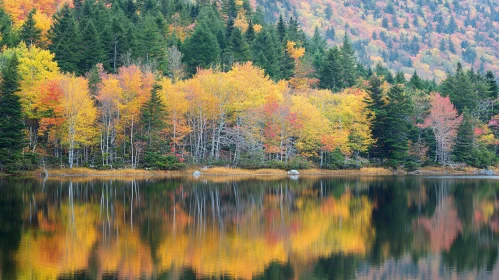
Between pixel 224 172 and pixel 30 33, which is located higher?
pixel 30 33

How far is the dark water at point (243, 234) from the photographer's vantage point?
896 inches

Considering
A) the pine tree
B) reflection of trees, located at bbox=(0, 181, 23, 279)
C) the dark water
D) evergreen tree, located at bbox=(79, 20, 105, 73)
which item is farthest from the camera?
evergreen tree, located at bbox=(79, 20, 105, 73)

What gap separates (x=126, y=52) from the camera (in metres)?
89.9

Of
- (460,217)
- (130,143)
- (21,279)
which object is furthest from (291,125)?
(21,279)

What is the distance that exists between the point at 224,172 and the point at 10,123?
79.6ft

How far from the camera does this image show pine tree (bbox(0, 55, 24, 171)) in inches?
2445

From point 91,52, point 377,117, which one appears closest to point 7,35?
point 91,52

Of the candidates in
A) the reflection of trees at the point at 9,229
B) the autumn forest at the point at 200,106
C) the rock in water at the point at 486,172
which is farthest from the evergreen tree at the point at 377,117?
the reflection of trees at the point at 9,229

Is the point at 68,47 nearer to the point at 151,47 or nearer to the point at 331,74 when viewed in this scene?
the point at 151,47

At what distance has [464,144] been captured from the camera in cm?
8812

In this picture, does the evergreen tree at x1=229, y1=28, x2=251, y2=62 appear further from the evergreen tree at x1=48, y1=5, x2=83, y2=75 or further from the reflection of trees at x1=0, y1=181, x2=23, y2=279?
the reflection of trees at x1=0, y1=181, x2=23, y2=279

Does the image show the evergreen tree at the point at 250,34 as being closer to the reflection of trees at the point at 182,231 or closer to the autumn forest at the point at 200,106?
the autumn forest at the point at 200,106

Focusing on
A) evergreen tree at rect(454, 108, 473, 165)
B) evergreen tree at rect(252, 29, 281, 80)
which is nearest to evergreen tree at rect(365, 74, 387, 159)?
evergreen tree at rect(454, 108, 473, 165)

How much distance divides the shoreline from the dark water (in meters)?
15.0
